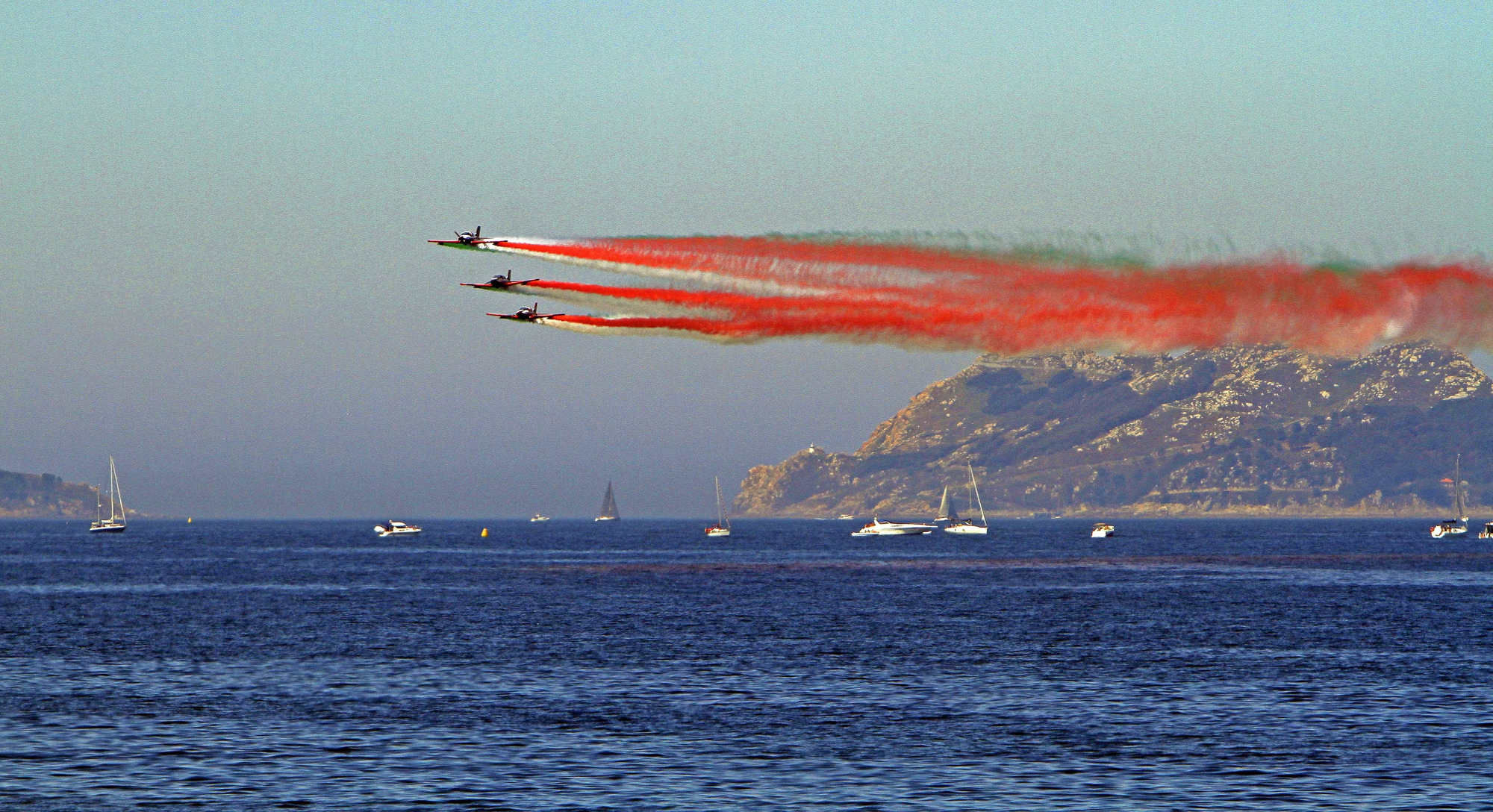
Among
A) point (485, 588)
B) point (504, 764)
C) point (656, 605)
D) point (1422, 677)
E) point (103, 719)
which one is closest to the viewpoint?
point (504, 764)

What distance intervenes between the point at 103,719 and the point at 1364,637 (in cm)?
8152

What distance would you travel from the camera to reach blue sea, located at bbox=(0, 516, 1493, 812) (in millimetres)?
51000

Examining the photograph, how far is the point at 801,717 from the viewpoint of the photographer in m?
66.7

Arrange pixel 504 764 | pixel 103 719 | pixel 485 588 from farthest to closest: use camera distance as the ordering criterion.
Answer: pixel 485 588 → pixel 103 719 → pixel 504 764

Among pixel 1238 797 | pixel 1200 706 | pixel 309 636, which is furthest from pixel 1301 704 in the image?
pixel 309 636

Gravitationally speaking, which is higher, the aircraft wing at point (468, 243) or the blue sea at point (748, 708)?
the aircraft wing at point (468, 243)

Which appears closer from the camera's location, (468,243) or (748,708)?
(748,708)

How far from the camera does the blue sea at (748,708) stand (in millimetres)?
51000

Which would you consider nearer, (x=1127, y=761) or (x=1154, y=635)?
(x=1127, y=761)

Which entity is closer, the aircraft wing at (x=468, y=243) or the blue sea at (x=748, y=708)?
the blue sea at (x=748, y=708)

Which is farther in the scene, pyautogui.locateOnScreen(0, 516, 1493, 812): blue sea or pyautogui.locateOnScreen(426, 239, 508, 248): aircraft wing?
pyautogui.locateOnScreen(426, 239, 508, 248): aircraft wing

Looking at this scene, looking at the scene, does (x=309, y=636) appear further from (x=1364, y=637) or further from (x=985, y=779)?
(x=1364, y=637)

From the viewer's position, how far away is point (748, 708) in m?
69.8

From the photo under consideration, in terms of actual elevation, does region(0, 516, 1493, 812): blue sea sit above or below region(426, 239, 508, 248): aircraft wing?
below
